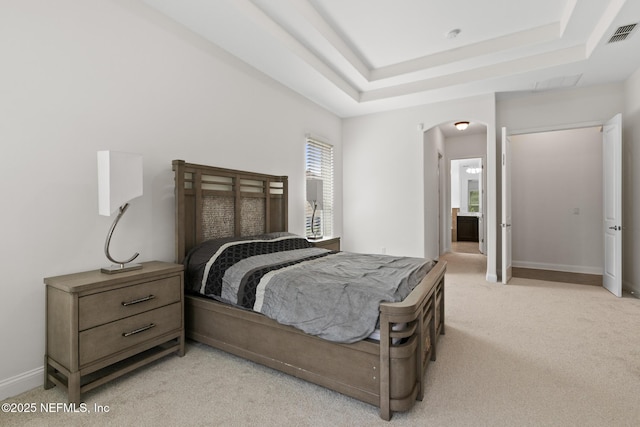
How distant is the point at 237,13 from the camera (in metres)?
2.63

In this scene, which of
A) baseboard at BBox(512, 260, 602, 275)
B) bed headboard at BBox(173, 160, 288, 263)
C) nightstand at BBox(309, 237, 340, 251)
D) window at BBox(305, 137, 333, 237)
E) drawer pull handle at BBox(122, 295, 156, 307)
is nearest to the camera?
drawer pull handle at BBox(122, 295, 156, 307)

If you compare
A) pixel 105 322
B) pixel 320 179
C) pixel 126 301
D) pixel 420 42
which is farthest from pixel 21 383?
pixel 420 42

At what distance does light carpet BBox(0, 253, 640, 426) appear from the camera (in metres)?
1.66

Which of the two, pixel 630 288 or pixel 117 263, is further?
pixel 630 288

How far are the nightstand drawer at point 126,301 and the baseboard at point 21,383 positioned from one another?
1.97 ft

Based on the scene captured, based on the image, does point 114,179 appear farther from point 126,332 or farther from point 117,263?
point 126,332

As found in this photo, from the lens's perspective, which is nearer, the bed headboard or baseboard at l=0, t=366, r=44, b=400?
baseboard at l=0, t=366, r=44, b=400

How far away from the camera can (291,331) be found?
1975 mm

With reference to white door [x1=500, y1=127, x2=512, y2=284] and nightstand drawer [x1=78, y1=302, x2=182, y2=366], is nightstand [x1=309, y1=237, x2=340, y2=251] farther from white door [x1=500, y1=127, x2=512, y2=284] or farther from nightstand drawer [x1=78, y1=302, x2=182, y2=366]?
white door [x1=500, y1=127, x2=512, y2=284]

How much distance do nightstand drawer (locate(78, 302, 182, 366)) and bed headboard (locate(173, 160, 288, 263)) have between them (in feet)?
1.83

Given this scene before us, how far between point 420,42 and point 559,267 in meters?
4.63

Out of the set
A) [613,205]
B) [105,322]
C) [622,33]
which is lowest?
[105,322]

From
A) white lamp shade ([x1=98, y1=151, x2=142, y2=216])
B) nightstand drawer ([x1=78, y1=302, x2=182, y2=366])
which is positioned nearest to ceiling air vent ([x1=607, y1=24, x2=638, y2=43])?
white lamp shade ([x1=98, y1=151, x2=142, y2=216])

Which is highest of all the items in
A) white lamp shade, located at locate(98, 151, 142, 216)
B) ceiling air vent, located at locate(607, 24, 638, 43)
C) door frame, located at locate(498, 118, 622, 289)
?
ceiling air vent, located at locate(607, 24, 638, 43)
